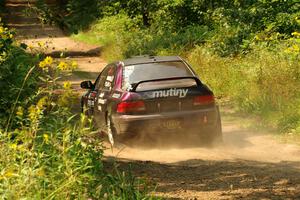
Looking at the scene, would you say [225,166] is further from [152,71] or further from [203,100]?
[152,71]

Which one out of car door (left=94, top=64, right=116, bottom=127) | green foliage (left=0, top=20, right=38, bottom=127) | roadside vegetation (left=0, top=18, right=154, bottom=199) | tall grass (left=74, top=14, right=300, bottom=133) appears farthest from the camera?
tall grass (left=74, top=14, right=300, bottom=133)

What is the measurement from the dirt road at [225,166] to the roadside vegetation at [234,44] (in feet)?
3.05

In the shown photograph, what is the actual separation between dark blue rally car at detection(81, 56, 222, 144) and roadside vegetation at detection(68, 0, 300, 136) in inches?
79.6

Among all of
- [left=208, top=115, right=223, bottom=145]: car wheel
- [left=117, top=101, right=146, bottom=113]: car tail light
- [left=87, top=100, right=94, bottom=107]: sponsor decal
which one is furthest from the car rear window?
[left=87, top=100, right=94, bottom=107]: sponsor decal

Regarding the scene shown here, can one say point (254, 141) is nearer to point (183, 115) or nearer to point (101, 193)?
point (183, 115)

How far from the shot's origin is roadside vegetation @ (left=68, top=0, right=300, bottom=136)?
14141 mm

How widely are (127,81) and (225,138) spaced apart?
2.48 m

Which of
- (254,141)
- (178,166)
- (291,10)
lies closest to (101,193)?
(178,166)

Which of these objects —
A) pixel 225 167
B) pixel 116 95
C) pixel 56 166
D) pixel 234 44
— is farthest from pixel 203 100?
pixel 234 44

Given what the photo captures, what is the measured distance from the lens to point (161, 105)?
35.5ft

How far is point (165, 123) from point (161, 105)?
31cm

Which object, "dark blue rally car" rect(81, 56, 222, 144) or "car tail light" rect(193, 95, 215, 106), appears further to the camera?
"car tail light" rect(193, 95, 215, 106)

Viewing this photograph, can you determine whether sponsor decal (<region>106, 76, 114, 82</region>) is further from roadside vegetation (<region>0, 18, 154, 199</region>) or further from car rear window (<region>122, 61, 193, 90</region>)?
roadside vegetation (<region>0, 18, 154, 199</region>)

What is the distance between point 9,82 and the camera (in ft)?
28.0
